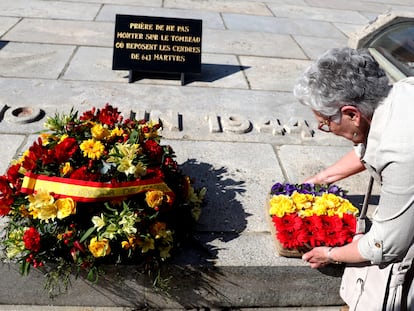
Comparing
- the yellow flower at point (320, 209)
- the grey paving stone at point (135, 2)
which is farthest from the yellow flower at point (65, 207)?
the grey paving stone at point (135, 2)

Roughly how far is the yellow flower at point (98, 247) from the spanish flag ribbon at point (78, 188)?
25 cm

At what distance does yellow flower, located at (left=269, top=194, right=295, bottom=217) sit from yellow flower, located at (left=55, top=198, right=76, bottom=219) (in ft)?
4.17

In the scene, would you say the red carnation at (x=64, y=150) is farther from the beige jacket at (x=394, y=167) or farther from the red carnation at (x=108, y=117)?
the beige jacket at (x=394, y=167)

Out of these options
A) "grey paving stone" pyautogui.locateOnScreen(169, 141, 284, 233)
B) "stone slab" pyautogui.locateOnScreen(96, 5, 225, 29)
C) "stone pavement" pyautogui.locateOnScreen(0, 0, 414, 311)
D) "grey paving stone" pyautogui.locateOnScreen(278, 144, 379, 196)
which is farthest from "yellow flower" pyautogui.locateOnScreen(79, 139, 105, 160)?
"stone slab" pyautogui.locateOnScreen(96, 5, 225, 29)

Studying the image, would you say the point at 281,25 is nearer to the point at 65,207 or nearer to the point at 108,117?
the point at 108,117

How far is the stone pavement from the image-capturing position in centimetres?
275

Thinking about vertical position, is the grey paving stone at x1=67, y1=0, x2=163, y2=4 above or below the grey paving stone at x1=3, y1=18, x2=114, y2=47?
above

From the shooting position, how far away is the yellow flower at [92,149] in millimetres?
2572

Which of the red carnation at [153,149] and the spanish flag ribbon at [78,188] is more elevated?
the red carnation at [153,149]

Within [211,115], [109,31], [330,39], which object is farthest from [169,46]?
[330,39]

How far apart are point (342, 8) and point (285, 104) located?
608 cm

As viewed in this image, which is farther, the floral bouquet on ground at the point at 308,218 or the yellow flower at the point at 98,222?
the floral bouquet on ground at the point at 308,218

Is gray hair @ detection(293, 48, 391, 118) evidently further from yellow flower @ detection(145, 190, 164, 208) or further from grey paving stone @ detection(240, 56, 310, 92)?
grey paving stone @ detection(240, 56, 310, 92)

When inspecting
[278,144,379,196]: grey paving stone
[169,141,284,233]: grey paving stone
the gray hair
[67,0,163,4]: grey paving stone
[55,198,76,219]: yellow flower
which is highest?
the gray hair
